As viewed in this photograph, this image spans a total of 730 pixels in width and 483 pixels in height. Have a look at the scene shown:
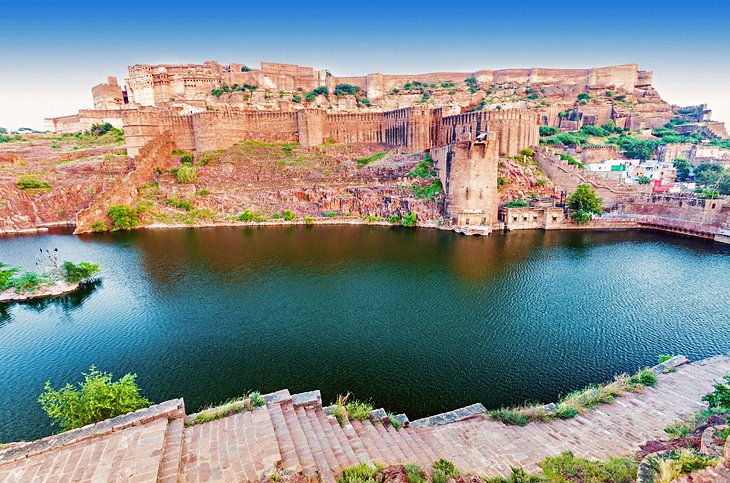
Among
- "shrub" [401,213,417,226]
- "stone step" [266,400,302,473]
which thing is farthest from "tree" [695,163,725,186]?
"stone step" [266,400,302,473]

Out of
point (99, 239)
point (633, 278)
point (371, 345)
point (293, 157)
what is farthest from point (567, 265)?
point (99, 239)

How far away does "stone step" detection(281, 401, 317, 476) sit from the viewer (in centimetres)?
570

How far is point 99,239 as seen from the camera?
95.2ft

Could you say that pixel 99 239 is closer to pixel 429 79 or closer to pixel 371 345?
pixel 371 345

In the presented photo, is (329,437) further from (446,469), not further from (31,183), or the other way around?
(31,183)

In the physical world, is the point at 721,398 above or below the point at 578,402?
above

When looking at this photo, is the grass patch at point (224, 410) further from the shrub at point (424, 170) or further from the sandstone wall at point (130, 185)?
the sandstone wall at point (130, 185)

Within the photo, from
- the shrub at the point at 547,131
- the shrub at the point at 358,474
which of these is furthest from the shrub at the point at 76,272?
the shrub at the point at 547,131

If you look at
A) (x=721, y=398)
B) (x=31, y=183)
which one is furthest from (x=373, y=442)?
(x=31, y=183)

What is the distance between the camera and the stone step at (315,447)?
5656mm

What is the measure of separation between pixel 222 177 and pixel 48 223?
663 inches

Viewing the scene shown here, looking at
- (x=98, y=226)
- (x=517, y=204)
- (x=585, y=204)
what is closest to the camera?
(x=585, y=204)

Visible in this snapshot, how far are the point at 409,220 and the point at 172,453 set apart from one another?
2897 cm

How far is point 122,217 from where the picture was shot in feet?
105
